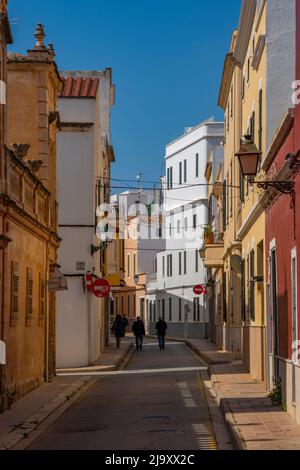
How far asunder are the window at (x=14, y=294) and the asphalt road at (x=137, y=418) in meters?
2.18

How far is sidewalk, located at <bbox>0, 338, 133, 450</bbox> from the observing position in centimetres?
1493

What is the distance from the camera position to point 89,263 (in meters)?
32.4

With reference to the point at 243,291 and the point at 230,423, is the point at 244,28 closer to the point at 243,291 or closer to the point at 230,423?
the point at 243,291

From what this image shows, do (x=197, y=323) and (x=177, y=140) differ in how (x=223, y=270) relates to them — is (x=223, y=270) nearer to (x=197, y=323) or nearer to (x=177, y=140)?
(x=197, y=323)

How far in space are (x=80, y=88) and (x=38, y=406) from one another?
16952 millimetres

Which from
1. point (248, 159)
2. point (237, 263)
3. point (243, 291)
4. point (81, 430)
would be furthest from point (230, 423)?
point (237, 263)

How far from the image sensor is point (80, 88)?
111 feet

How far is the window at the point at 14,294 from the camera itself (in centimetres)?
1920

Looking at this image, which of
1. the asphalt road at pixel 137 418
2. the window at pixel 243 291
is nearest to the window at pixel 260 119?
the asphalt road at pixel 137 418

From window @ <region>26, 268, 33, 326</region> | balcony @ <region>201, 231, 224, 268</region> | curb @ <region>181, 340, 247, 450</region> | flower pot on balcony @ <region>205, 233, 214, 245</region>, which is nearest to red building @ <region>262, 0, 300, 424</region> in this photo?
curb @ <region>181, 340, 247, 450</region>

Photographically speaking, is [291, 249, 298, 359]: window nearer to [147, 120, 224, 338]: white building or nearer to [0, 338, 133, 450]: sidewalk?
[0, 338, 133, 450]: sidewalk

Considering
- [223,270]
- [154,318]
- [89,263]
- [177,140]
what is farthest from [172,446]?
[154,318]
